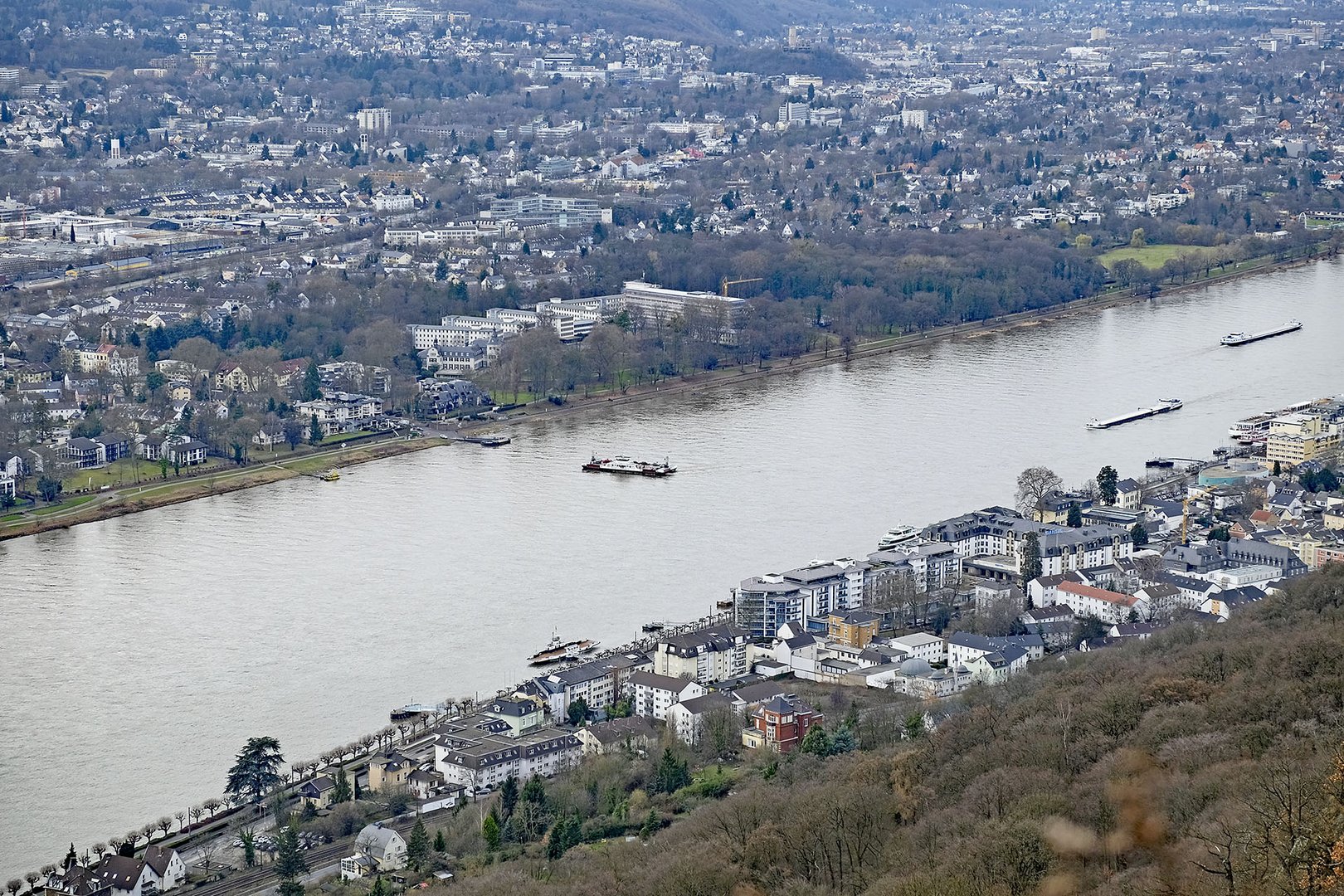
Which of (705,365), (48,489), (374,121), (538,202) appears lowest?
(705,365)

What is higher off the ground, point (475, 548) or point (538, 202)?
point (538, 202)

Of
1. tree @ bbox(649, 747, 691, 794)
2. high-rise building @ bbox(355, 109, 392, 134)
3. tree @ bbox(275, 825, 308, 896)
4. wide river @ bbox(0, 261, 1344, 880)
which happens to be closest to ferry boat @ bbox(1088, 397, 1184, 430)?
wide river @ bbox(0, 261, 1344, 880)

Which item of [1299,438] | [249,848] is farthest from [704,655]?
[1299,438]

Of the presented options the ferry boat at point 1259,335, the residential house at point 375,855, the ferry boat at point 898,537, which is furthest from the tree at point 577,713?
the ferry boat at point 1259,335

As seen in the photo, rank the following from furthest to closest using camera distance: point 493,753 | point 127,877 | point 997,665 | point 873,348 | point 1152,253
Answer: point 1152,253
point 873,348
point 997,665
point 493,753
point 127,877

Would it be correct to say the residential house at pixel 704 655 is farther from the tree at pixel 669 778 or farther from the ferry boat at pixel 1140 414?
the ferry boat at pixel 1140 414

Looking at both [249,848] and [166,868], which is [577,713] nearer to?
[249,848]

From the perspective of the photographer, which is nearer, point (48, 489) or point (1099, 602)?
point (1099, 602)
